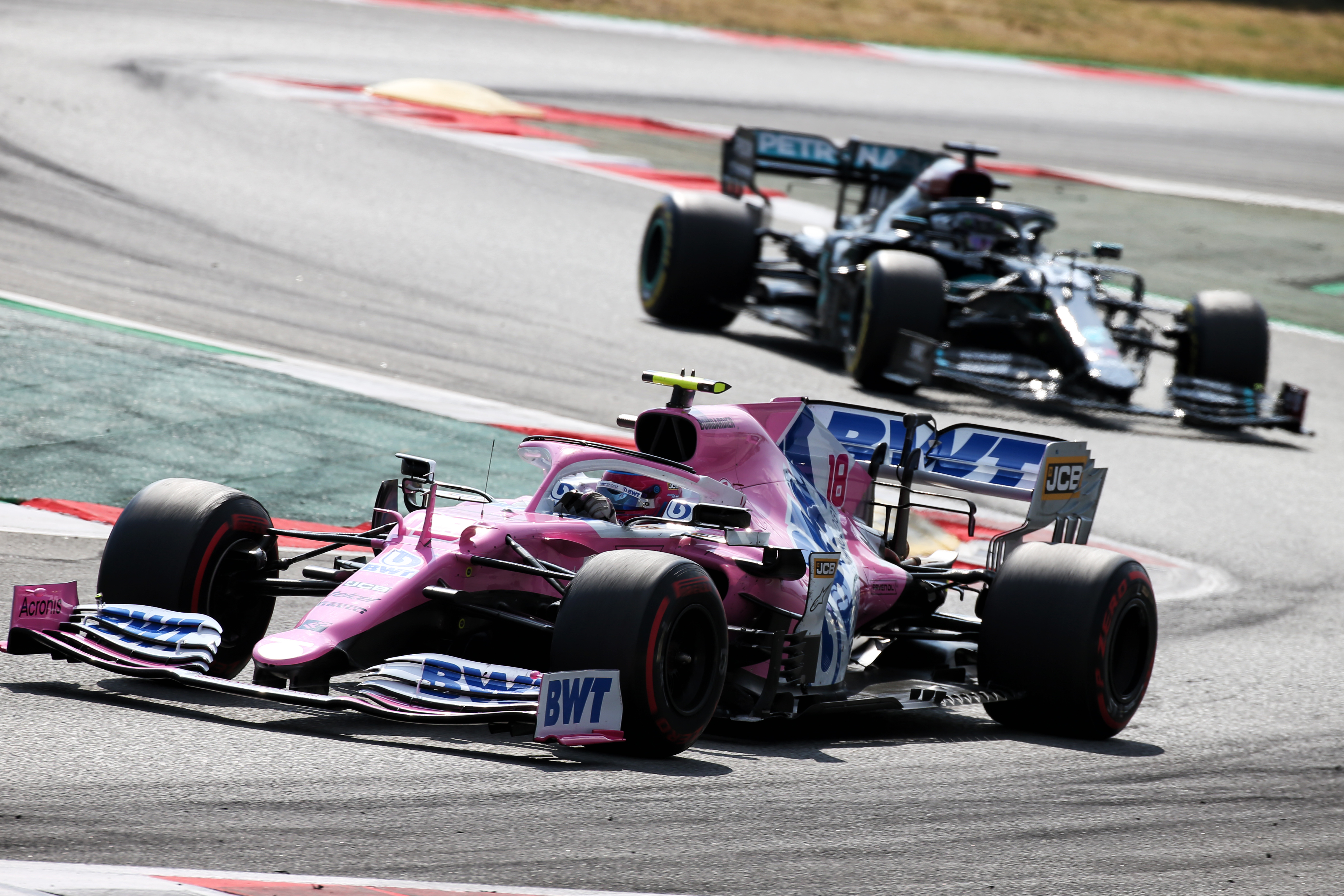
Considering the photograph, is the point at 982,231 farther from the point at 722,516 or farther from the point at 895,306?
the point at 722,516

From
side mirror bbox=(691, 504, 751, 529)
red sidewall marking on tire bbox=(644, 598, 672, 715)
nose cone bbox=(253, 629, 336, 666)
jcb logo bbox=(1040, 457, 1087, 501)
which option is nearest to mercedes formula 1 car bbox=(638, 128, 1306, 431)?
jcb logo bbox=(1040, 457, 1087, 501)

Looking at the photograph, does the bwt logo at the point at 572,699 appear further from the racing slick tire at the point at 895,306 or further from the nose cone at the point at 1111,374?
the nose cone at the point at 1111,374

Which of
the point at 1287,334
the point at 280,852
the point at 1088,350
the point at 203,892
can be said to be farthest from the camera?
the point at 1287,334

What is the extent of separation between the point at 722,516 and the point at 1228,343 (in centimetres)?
1080

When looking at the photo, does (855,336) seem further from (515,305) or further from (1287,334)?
(1287,334)

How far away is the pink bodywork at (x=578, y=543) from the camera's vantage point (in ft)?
22.4

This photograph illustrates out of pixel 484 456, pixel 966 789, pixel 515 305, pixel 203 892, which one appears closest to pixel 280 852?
pixel 203 892

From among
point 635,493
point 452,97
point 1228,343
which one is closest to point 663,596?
point 635,493

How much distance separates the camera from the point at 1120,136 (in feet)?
105

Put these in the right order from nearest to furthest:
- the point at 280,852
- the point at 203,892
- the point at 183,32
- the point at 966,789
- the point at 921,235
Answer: the point at 203,892, the point at 280,852, the point at 966,789, the point at 921,235, the point at 183,32

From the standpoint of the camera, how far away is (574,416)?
13.7 metres

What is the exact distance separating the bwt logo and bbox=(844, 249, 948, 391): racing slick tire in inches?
381

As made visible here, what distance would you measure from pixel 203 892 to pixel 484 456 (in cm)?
754

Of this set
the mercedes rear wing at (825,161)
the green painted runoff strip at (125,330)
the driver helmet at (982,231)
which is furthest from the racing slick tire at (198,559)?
the mercedes rear wing at (825,161)
